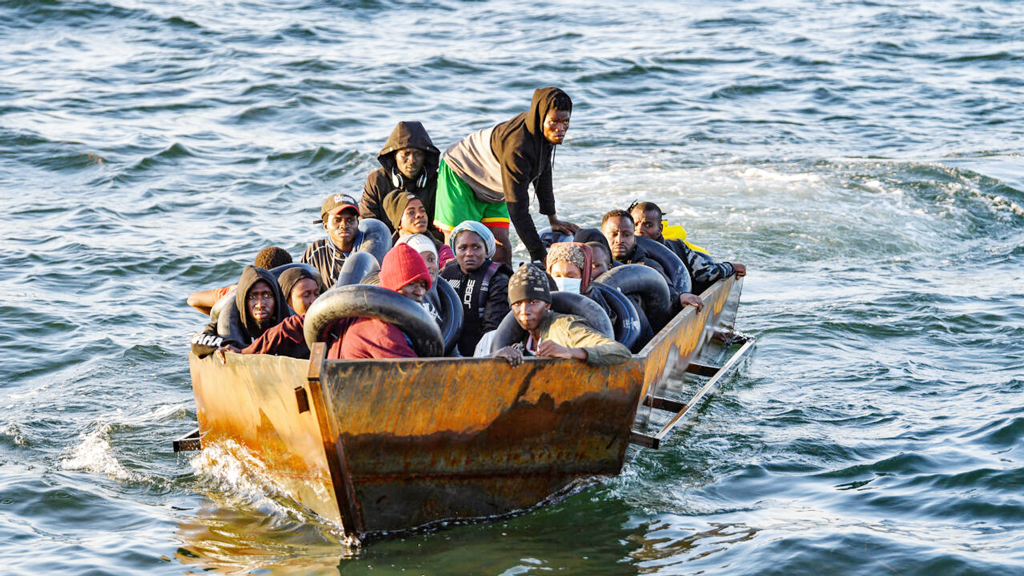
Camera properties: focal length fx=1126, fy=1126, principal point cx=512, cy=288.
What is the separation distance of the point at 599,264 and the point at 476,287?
1.09 m

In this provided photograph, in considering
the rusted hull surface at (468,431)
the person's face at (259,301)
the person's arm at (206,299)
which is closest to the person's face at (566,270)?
the rusted hull surface at (468,431)

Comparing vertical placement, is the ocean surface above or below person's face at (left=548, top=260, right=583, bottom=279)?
below

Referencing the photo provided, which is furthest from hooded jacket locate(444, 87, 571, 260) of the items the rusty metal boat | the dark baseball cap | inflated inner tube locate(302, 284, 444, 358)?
A: inflated inner tube locate(302, 284, 444, 358)

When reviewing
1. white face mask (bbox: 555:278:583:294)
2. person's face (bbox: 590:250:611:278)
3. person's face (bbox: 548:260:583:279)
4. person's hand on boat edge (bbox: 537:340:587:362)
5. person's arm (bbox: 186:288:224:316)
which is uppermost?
person's face (bbox: 548:260:583:279)

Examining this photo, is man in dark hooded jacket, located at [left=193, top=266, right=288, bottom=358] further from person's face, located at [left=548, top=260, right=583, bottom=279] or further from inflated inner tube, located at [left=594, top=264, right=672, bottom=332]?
inflated inner tube, located at [left=594, top=264, right=672, bottom=332]

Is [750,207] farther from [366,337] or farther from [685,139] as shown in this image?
[366,337]

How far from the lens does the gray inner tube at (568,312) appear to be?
662cm

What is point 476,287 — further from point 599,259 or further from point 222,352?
point 222,352

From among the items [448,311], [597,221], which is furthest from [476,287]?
[597,221]

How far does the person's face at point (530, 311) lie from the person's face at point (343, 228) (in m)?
2.06

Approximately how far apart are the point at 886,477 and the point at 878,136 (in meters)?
13.2

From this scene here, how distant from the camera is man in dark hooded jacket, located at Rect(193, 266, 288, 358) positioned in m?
6.87

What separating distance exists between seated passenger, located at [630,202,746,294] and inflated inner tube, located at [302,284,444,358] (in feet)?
11.9

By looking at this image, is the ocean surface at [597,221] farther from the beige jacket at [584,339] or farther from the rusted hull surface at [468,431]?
the beige jacket at [584,339]
